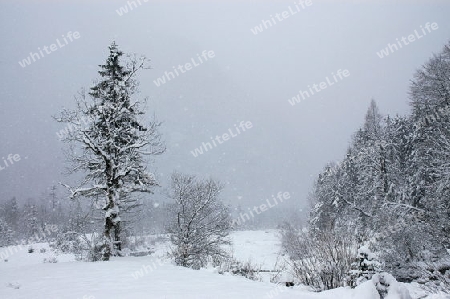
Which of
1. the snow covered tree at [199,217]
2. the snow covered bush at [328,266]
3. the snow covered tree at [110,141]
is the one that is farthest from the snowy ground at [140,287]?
the snow covered tree at [199,217]

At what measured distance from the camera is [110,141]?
39.3 ft

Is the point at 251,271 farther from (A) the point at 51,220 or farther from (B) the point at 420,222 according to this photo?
(A) the point at 51,220

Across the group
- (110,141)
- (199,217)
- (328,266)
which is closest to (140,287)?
(328,266)

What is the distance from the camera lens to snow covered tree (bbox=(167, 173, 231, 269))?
58.2 feet

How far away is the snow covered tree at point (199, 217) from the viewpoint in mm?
17750

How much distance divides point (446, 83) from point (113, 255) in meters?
21.3

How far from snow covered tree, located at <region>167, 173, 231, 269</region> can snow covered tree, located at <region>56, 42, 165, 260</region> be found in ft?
12.1

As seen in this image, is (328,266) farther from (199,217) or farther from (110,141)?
(199,217)

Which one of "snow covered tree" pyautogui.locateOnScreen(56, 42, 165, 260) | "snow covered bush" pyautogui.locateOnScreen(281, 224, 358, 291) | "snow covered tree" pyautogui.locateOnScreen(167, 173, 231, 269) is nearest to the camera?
"snow covered bush" pyautogui.locateOnScreen(281, 224, 358, 291)

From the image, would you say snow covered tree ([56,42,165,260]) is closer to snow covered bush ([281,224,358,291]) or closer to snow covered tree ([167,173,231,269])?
A: snow covered tree ([167,173,231,269])

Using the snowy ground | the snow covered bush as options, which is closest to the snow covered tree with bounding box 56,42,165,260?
the snowy ground

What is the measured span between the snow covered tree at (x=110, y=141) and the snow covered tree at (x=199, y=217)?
3.68 metres

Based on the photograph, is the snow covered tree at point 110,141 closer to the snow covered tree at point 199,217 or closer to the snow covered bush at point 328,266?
the snow covered tree at point 199,217

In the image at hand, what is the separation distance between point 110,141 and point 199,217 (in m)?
8.92
